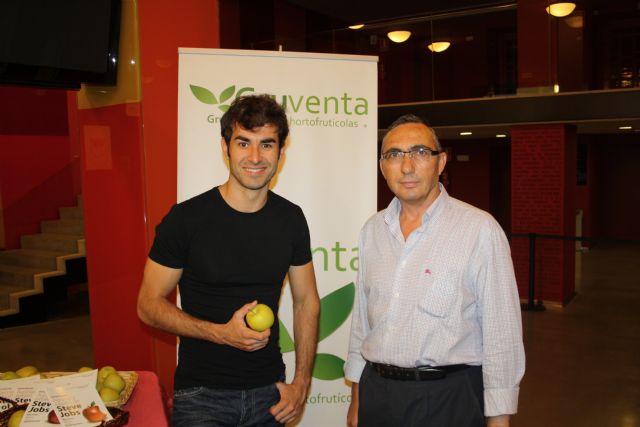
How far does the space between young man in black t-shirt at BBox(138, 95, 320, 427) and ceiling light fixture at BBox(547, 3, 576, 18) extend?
7.18 metres

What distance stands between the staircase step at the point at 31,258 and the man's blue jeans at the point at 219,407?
23.7ft

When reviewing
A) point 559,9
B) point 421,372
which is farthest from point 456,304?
point 559,9

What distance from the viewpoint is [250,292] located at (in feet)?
6.14

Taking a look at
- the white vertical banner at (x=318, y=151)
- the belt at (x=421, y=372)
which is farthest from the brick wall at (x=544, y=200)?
the belt at (x=421, y=372)

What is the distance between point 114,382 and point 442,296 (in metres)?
1.23

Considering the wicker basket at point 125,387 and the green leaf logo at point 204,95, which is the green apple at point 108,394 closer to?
the wicker basket at point 125,387

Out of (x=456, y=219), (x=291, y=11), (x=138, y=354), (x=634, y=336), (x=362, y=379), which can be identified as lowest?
(x=634, y=336)

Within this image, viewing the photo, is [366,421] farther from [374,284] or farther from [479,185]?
[479,185]

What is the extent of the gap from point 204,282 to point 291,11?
10829mm

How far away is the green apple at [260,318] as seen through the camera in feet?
5.49

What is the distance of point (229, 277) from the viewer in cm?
184

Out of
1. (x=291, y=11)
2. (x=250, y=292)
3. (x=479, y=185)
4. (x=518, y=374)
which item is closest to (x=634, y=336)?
(x=518, y=374)

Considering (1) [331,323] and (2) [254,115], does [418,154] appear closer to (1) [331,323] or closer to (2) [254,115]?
(2) [254,115]

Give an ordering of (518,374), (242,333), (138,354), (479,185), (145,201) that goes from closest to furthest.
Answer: (242,333) → (518,374) → (145,201) → (138,354) → (479,185)
